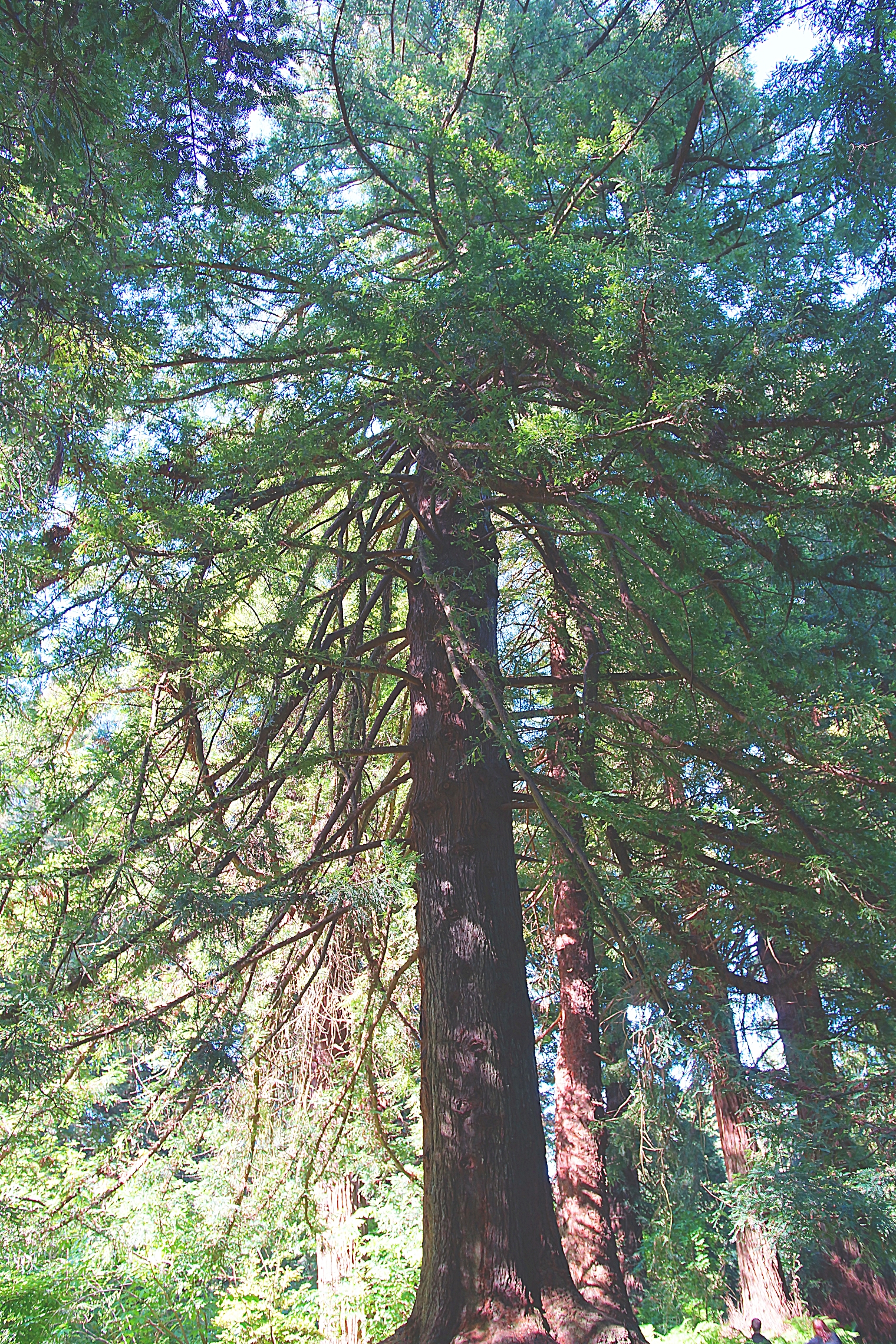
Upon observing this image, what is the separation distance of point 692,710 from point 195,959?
4.50 m

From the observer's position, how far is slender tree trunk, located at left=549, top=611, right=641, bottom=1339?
5465 mm

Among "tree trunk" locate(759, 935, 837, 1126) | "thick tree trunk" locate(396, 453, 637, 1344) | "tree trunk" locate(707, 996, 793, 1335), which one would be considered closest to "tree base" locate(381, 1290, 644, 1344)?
"thick tree trunk" locate(396, 453, 637, 1344)

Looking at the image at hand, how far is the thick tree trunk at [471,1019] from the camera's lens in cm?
318

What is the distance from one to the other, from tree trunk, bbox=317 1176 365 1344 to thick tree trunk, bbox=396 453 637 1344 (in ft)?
11.9

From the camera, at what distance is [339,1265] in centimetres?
741

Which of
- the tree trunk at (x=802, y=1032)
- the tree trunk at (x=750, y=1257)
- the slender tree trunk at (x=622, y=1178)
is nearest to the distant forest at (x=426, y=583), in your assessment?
the tree trunk at (x=802, y=1032)

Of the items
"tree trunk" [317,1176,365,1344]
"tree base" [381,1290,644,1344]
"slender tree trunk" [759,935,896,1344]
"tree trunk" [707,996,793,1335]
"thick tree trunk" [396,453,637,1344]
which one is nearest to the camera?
"tree base" [381,1290,644,1344]

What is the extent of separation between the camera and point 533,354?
3955 mm

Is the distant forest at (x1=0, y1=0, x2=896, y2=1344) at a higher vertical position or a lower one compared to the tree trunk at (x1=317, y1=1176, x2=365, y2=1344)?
higher

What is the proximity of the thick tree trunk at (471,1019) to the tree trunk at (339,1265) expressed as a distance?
3.61 metres

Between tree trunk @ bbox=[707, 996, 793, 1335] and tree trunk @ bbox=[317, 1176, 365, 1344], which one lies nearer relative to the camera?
tree trunk @ bbox=[317, 1176, 365, 1344]

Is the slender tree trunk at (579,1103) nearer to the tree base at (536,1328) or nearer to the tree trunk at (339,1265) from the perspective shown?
the tree trunk at (339,1265)

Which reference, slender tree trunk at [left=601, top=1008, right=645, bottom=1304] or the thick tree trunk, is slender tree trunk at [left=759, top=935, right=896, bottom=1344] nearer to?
slender tree trunk at [left=601, top=1008, right=645, bottom=1304]

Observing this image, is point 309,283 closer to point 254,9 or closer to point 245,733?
point 254,9
